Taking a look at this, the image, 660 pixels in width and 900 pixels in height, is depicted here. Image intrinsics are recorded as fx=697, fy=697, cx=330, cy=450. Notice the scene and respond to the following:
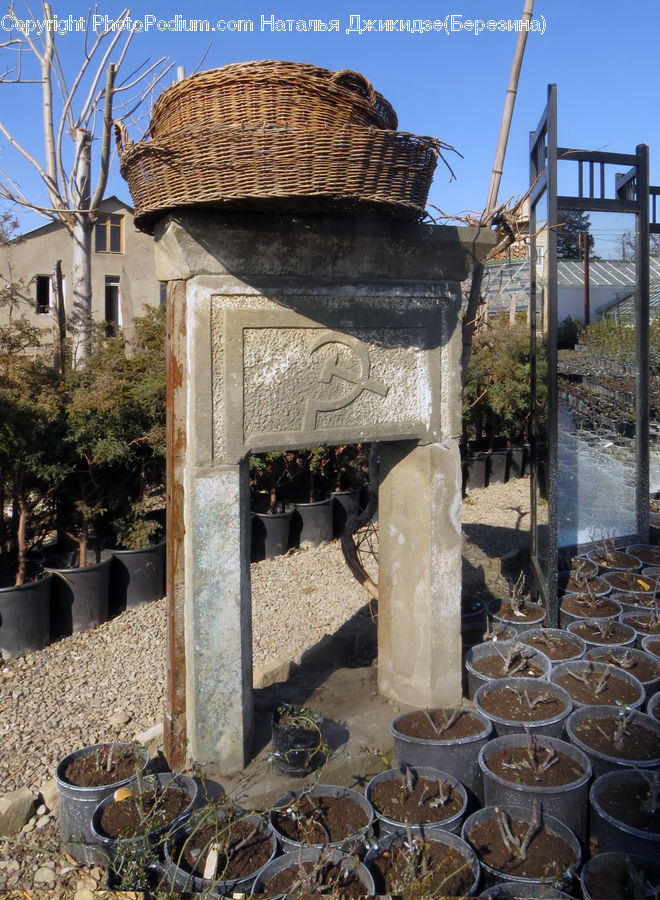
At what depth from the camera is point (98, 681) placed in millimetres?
4477

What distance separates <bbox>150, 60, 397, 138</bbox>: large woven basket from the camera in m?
2.34

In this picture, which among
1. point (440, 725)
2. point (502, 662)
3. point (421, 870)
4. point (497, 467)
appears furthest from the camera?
point (497, 467)

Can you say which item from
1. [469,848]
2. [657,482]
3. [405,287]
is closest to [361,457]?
[657,482]

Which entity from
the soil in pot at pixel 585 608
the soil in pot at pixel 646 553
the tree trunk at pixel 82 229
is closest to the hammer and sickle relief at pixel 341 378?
the soil in pot at pixel 585 608

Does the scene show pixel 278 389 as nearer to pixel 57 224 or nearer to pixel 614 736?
pixel 614 736

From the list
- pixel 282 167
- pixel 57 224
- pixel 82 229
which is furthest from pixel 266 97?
pixel 57 224

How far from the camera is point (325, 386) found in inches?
116

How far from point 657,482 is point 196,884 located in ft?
21.9

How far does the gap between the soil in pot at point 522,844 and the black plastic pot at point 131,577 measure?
3748mm

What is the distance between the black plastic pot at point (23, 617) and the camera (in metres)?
4.84

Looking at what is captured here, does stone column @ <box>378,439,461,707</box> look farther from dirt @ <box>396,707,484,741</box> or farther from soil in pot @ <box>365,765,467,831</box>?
soil in pot @ <box>365,765,467,831</box>

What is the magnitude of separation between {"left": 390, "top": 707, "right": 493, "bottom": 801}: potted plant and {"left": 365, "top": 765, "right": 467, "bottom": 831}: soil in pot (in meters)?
0.10

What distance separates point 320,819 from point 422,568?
46.7 inches

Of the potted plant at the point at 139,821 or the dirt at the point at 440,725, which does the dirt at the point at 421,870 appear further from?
the potted plant at the point at 139,821
